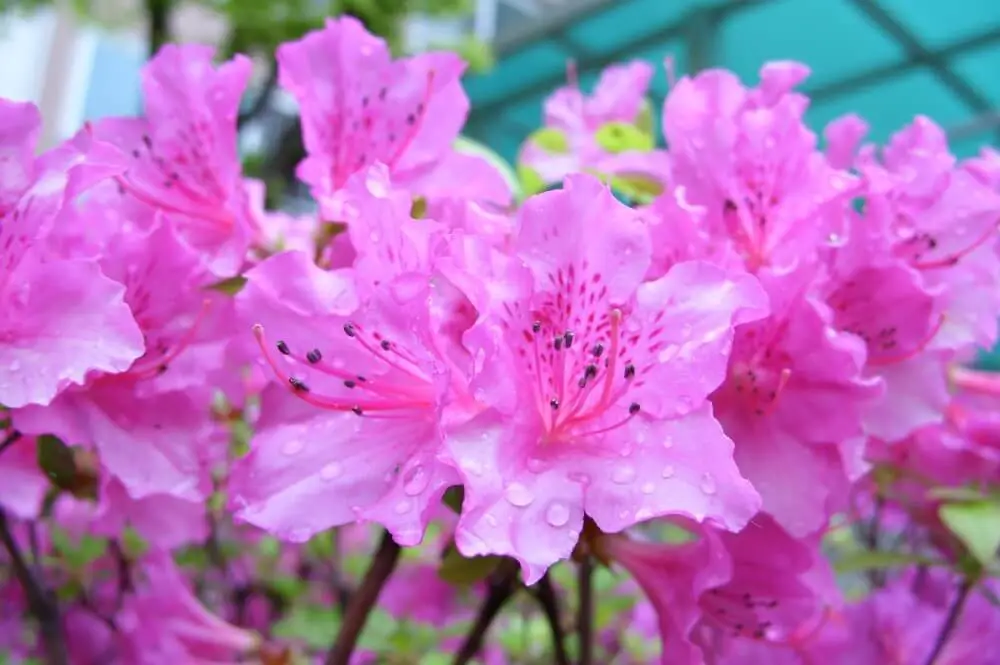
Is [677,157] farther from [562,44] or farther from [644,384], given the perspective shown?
[562,44]

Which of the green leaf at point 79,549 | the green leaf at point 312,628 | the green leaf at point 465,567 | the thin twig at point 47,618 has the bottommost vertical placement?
the green leaf at point 79,549

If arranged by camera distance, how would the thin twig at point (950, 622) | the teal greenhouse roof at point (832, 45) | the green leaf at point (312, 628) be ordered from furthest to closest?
the teal greenhouse roof at point (832, 45), the green leaf at point (312, 628), the thin twig at point (950, 622)

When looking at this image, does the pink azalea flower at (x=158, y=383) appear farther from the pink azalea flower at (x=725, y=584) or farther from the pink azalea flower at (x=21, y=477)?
the pink azalea flower at (x=725, y=584)

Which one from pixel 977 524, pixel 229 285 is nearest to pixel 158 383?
pixel 229 285

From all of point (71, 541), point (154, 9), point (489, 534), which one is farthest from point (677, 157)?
point (154, 9)

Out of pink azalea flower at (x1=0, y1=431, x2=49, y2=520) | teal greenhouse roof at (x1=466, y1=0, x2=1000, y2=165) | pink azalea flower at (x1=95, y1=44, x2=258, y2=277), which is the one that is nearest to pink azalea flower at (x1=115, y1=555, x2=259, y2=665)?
pink azalea flower at (x1=0, y1=431, x2=49, y2=520)

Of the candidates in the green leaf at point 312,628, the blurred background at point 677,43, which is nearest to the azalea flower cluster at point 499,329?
the green leaf at point 312,628
